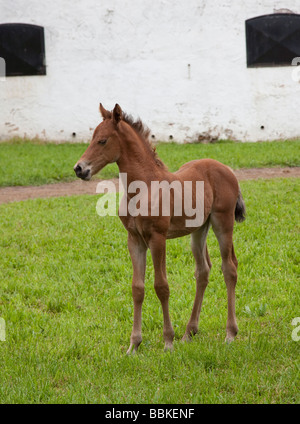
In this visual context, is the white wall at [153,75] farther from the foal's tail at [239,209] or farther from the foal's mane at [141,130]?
the foal's mane at [141,130]

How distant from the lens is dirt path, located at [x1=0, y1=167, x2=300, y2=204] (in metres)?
10.4

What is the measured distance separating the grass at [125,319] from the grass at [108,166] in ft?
10.8

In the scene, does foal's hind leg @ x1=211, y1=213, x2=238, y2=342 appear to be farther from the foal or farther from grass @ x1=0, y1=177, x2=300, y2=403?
grass @ x1=0, y1=177, x2=300, y2=403

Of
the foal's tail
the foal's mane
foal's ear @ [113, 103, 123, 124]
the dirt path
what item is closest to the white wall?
the dirt path

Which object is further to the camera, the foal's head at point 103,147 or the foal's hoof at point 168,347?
the foal's hoof at point 168,347

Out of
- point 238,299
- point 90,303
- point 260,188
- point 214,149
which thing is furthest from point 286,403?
point 214,149

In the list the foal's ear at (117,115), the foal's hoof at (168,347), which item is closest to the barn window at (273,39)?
the foal's ear at (117,115)

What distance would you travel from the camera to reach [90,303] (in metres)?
5.27

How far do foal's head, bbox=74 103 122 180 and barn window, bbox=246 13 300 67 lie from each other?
12878 mm

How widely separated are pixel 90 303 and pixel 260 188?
517 cm

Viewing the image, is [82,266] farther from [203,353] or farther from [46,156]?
→ [46,156]

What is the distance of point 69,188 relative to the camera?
431 inches

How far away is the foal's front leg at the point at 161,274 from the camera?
3949 mm
